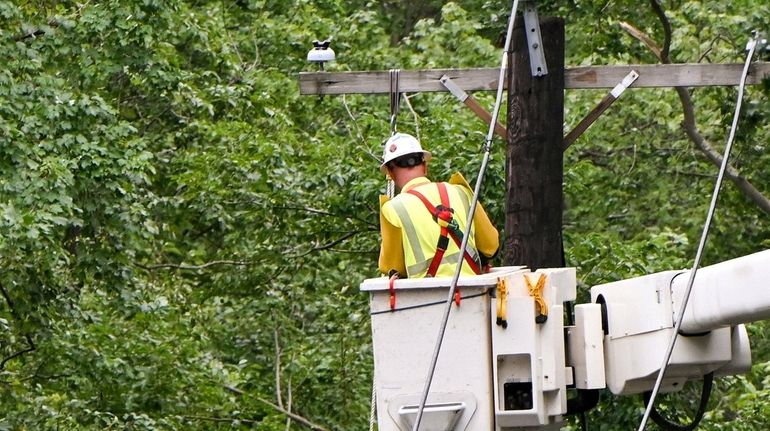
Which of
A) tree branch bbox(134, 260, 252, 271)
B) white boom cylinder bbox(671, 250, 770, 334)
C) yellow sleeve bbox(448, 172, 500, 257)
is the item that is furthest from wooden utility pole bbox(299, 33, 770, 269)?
tree branch bbox(134, 260, 252, 271)

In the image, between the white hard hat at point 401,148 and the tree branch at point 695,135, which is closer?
the white hard hat at point 401,148

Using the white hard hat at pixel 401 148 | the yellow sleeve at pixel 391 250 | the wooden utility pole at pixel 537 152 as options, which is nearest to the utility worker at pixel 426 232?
the yellow sleeve at pixel 391 250

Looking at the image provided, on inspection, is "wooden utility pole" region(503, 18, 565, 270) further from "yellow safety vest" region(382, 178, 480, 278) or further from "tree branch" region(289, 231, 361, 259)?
"tree branch" region(289, 231, 361, 259)

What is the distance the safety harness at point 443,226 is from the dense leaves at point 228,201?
3960mm

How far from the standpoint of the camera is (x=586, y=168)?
13000mm

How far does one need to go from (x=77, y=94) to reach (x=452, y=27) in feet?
21.5

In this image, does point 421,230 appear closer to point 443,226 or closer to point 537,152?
point 443,226

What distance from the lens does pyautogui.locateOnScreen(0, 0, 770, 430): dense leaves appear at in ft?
40.4

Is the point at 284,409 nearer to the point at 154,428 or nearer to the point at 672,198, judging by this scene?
the point at 154,428

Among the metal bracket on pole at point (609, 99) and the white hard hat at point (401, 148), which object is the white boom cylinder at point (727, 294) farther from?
the metal bracket on pole at point (609, 99)

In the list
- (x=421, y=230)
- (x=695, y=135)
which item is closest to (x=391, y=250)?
(x=421, y=230)

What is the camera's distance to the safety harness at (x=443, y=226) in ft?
23.5

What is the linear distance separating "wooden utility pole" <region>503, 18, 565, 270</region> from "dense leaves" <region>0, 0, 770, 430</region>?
2.36 metres

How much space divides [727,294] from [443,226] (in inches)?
58.2
